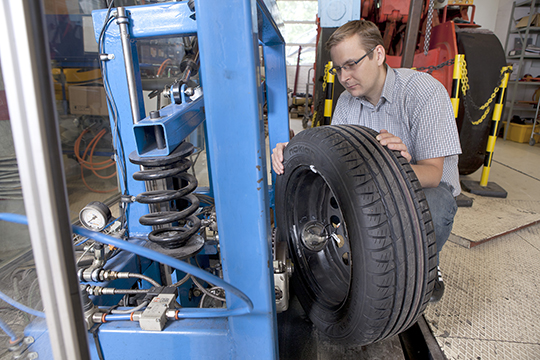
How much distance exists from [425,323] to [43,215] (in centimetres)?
148

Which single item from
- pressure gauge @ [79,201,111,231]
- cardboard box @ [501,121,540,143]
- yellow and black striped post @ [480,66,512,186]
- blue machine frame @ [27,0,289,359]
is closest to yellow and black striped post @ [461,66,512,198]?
yellow and black striped post @ [480,66,512,186]

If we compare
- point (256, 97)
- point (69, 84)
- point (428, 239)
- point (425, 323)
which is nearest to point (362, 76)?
point (428, 239)

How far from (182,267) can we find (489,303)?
5.12ft

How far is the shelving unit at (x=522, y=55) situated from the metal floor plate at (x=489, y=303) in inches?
218

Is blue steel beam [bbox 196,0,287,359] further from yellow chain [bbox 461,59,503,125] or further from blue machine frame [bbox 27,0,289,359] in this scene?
yellow chain [bbox 461,59,503,125]

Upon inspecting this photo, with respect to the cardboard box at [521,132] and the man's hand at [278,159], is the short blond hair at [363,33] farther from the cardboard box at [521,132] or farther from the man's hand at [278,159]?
the cardboard box at [521,132]

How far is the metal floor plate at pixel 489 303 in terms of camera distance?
47.3 inches

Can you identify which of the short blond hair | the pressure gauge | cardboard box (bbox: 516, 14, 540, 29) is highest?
cardboard box (bbox: 516, 14, 540, 29)

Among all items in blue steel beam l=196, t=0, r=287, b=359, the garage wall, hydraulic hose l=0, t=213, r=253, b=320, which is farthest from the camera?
the garage wall

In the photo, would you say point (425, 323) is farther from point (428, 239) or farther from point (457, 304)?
point (428, 239)

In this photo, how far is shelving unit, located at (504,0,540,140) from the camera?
5910mm

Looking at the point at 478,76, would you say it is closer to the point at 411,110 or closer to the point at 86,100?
the point at 411,110

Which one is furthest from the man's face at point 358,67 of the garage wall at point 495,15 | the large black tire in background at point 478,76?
the garage wall at point 495,15

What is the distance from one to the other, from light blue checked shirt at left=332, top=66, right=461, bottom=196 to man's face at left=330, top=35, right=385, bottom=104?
2.1 inches
